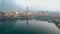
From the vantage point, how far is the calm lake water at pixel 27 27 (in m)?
3.47

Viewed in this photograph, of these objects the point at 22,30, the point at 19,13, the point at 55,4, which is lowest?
the point at 22,30

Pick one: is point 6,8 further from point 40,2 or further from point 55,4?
point 55,4

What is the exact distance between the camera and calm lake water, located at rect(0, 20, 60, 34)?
11.4 ft

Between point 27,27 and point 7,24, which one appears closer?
point 27,27

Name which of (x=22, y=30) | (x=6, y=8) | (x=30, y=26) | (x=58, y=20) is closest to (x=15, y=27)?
(x=22, y=30)

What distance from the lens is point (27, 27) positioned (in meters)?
3.62

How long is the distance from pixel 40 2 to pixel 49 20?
693mm

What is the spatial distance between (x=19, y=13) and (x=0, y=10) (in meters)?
0.66

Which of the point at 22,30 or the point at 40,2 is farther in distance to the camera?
the point at 40,2

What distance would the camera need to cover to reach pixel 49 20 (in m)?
3.73

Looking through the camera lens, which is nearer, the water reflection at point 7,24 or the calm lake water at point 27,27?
the calm lake water at point 27,27

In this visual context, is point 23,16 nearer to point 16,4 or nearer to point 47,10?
point 16,4

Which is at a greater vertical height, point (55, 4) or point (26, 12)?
point (55, 4)

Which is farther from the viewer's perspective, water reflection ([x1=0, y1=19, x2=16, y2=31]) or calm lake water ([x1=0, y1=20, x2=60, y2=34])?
water reflection ([x1=0, y1=19, x2=16, y2=31])
